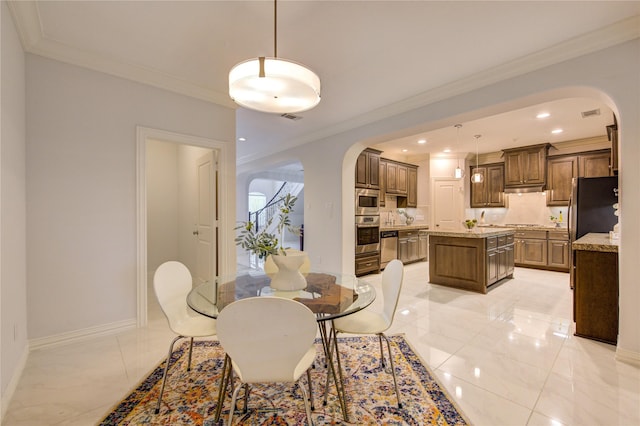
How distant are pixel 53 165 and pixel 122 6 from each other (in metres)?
1.50

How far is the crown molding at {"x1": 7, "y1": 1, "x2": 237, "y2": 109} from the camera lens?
6.94 feet

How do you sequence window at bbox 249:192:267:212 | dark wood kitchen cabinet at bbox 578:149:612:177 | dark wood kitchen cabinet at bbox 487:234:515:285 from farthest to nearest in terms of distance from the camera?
window at bbox 249:192:267:212 < dark wood kitchen cabinet at bbox 578:149:612:177 < dark wood kitchen cabinet at bbox 487:234:515:285

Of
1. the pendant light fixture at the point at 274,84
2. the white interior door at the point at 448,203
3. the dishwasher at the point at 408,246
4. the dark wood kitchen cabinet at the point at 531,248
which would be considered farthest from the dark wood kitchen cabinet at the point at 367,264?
the pendant light fixture at the point at 274,84

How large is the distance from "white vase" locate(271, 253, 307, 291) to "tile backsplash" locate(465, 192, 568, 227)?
6.51 metres

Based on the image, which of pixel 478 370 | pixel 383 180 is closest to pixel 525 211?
pixel 383 180

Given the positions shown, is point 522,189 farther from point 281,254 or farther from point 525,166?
point 281,254

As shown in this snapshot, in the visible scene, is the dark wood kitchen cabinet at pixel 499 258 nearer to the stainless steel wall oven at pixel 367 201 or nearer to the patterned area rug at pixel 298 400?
the stainless steel wall oven at pixel 367 201

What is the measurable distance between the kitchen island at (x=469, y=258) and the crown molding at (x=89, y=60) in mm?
3712

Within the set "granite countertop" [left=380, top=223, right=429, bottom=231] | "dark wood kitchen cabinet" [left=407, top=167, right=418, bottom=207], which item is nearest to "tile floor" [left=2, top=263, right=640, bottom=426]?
"granite countertop" [left=380, top=223, right=429, bottom=231]

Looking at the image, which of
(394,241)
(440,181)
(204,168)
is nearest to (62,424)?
(204,168)

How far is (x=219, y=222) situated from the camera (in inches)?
141

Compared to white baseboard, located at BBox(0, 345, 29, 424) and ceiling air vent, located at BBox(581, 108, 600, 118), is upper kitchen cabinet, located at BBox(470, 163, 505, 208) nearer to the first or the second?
ceiling air vent, located at BBox(581, 108, 600, 118)

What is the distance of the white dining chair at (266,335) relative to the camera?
119 centimetres

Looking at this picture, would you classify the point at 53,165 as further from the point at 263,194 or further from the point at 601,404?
the point at 263,194
